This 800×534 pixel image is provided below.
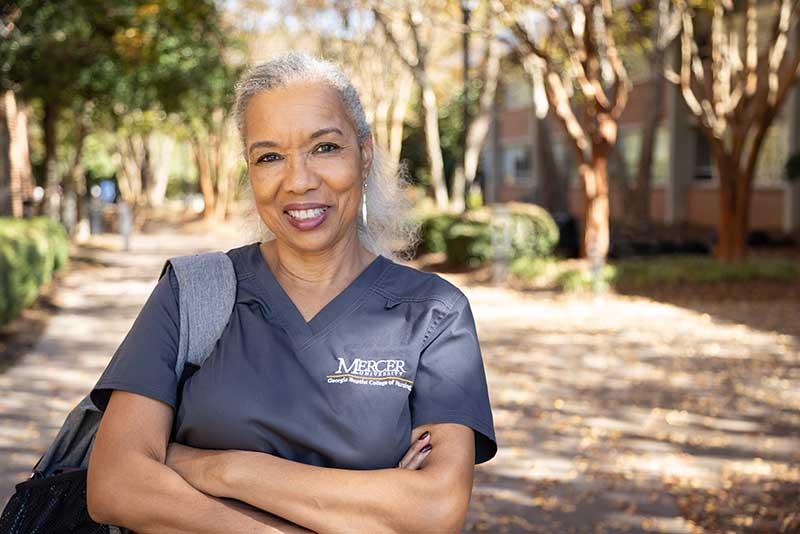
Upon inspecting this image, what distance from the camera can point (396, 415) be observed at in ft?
7.63

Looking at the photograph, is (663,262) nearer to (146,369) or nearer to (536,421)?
(536,421)

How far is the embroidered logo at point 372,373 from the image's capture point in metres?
2.31

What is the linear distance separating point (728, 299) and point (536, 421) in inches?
311

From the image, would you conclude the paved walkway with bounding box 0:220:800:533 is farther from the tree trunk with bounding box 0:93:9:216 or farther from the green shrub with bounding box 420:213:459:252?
the green shrub with bounding box 420:213:459:252

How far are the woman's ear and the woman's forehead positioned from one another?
0.19 meters

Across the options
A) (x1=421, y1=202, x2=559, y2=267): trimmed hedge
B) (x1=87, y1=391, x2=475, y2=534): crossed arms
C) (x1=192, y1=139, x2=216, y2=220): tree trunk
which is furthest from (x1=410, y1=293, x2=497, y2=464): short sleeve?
(x1=192, y1=139, x2=216, y2=220): tree trunk

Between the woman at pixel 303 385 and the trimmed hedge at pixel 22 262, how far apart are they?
883cm

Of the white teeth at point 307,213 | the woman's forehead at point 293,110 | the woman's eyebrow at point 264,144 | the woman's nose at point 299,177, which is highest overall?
the woman's forehead at point 293,110

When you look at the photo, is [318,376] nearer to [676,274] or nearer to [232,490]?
[232,490]

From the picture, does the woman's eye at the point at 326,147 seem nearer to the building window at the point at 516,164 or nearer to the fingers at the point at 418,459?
the fingers at the point at 418,459

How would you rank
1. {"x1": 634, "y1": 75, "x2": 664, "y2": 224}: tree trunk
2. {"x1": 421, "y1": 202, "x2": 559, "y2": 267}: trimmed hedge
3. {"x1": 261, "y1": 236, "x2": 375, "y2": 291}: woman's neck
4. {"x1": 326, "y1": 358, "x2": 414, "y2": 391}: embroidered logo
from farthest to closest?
{"x1": 634, "y1": 75, "x2": 664, "y2": 224}: tree trunk < {"x1": 421, "y1": 202, "x2": 559, "y2": 267}: trimmed hedge < {"x1": 261, "y1": 236, "x2": 375, "y2": 291}: woman's neck < {"x1": 326, "y1": 358, "x2": 414, "y2": 391}: embroidered logo

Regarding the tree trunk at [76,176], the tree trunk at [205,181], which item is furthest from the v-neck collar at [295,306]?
the tree trunk at [205,181]

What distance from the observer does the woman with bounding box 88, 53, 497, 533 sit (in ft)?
7.29

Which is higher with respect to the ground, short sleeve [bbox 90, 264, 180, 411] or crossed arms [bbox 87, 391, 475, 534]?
short sleeve [bbox 90, 264, 180, 411]
